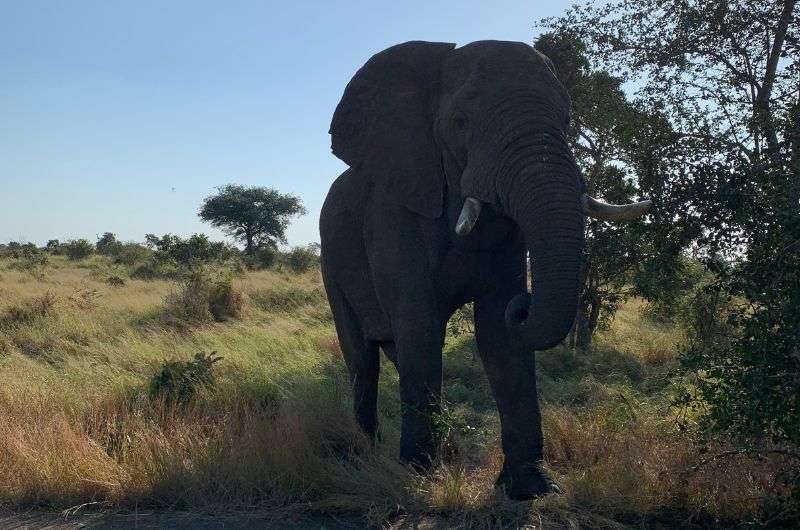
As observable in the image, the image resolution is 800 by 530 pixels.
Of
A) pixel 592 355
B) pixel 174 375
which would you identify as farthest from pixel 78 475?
pixel 592 355

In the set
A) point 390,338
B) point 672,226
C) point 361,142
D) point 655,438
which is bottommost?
point 655,438

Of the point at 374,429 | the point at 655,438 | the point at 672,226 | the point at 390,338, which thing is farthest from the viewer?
the point at 374,429

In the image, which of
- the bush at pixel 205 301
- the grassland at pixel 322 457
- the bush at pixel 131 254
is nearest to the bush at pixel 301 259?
the bush at pixel 131 254

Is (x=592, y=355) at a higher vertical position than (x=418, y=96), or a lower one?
lower

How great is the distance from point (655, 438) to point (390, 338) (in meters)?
1.99

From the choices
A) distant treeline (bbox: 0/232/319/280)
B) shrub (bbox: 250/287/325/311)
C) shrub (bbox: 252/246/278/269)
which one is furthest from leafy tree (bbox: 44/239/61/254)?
shrub (bbox: 250/287/325/311)

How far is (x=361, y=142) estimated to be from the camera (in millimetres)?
5098

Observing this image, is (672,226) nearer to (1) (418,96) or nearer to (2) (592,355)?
(1) (418,96)

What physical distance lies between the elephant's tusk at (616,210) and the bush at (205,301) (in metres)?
10.6

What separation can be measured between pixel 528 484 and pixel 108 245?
4470 centimetres

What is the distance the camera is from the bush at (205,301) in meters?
14.2

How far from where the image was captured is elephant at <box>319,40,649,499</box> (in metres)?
4.05

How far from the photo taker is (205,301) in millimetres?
14672

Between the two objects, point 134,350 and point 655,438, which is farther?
point 134,350
